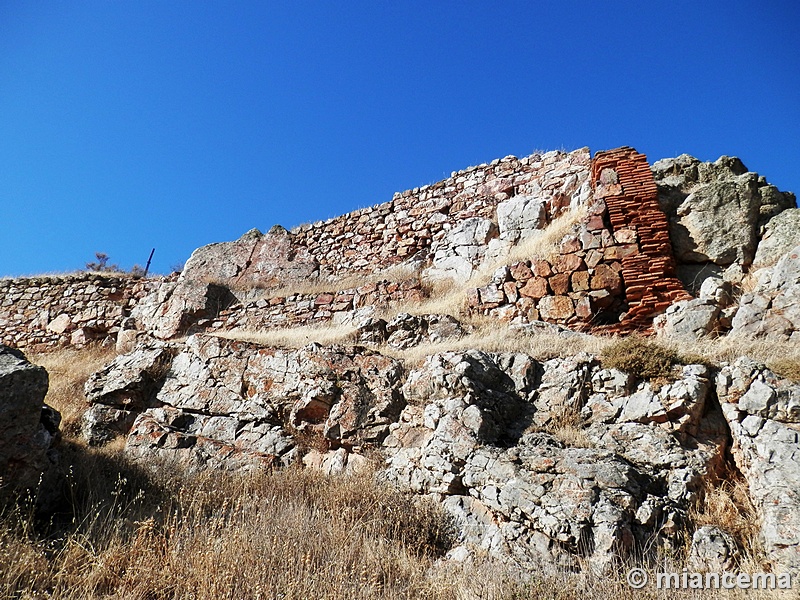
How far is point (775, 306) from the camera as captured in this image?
760 cm

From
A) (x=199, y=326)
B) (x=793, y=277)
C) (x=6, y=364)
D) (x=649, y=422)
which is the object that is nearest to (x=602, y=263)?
(x=793, y=277)

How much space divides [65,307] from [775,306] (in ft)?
57.6

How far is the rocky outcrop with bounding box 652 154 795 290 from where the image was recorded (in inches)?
379

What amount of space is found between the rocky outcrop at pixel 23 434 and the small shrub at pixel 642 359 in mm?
6373

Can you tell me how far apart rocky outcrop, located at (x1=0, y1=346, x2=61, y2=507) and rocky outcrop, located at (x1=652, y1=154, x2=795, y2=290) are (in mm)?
9945

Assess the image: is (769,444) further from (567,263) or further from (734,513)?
(567,263)

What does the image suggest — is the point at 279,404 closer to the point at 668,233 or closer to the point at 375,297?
the point at 375,297

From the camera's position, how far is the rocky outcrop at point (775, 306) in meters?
7.29

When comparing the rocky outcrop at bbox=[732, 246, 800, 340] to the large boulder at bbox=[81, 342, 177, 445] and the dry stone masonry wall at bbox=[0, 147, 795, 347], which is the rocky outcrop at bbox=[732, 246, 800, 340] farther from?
the large boulder at bbox=[81, 342, 177, 445]

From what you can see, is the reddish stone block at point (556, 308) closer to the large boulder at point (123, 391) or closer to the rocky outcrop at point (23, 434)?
the large boulder at point (123, 391)

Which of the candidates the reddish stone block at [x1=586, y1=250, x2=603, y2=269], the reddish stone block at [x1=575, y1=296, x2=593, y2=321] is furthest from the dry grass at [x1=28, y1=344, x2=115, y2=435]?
the reddish stone block at [x1=586, y1=250, x2=603, y2=269]

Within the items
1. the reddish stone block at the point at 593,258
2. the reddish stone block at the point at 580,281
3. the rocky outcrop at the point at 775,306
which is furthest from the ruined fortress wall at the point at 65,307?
the rocky outcrop at the point at 775,306

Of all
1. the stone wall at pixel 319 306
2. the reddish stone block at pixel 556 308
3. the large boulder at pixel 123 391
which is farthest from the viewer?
the stone wall at pixel 319 306

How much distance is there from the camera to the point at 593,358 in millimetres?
6926
